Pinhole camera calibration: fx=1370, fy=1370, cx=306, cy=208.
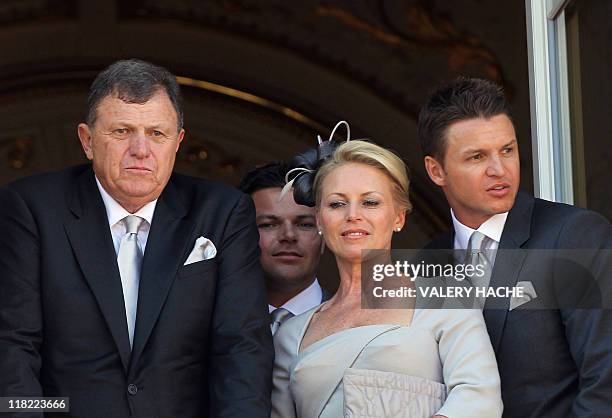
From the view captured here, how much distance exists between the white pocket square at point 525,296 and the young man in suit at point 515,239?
14 millimetres

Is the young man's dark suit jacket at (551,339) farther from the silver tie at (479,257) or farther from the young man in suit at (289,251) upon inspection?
the young man in suit at (289,251)

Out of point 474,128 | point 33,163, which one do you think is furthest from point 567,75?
point 33,163

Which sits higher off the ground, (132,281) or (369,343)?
(132,281)

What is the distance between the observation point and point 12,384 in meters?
3.03

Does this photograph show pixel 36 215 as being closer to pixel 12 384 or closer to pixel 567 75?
pixel 12 384

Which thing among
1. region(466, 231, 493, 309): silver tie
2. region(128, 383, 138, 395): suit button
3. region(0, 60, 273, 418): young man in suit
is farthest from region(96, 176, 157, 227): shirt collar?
region(466, 231, 493, 309): silver tie

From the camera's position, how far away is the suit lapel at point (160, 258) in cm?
315

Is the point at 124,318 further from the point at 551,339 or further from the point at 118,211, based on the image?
the point at 551,339

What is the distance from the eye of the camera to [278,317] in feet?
12.4

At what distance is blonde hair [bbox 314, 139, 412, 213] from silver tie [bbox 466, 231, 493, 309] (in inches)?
7.2

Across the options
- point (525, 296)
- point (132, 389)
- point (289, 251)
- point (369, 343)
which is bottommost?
point (132, 389)

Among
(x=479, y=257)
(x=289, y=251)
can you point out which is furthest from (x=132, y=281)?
(x=479, y=257)

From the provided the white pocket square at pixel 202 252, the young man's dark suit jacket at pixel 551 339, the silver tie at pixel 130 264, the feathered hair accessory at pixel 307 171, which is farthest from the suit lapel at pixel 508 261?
the silver tie at pixel 130 264

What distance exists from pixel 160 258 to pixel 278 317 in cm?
63
